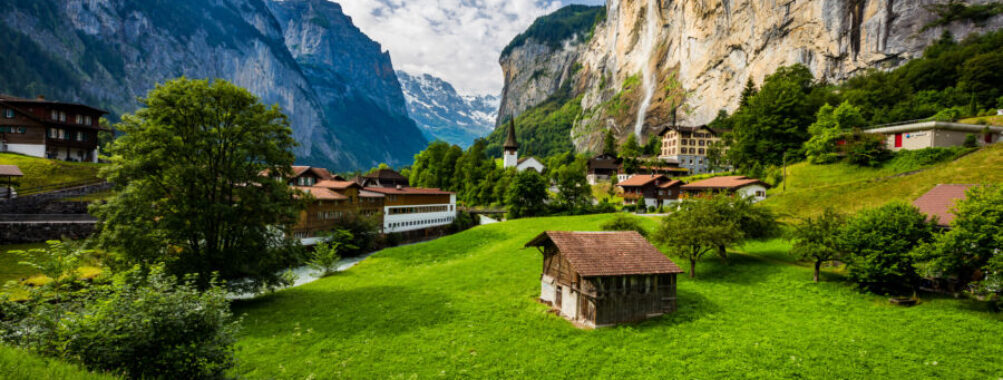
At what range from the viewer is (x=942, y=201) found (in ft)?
78.7

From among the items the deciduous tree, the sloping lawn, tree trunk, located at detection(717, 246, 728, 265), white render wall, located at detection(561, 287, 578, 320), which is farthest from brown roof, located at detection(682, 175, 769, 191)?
Answer: the deciduous tree

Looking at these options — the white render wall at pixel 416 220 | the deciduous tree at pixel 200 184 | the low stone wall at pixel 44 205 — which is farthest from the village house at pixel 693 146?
the low stone wall at pixel 44 205

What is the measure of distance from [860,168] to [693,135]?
199 feet

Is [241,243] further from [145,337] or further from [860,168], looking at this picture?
[860,168]

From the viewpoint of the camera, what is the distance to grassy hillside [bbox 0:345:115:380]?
7.05 m

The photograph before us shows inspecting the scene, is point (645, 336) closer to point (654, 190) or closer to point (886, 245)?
point (886, 245)

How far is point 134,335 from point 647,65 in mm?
183771

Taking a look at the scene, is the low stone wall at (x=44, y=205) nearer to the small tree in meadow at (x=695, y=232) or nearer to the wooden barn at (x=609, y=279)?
the wooden barn at (x=609, y=279)

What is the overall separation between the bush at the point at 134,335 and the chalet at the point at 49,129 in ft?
223

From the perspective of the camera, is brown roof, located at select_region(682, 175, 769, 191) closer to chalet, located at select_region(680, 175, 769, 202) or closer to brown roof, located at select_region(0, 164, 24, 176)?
chalet, located at select_region(680, 175, 769, 202)

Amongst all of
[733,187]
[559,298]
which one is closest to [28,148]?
[559,298]

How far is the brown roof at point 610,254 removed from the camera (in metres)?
19.8

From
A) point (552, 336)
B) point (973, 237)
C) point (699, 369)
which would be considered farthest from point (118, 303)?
point (973, 237)

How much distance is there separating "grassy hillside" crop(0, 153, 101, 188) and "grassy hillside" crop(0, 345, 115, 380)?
189 ft
